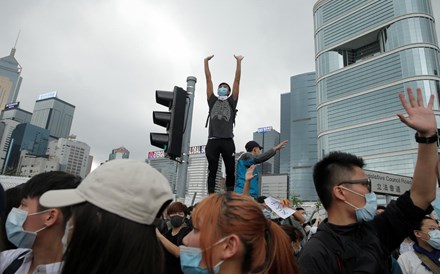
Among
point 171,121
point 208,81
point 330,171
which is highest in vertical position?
point 208,81

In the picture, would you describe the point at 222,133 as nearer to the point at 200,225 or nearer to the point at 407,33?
the point at 200,225

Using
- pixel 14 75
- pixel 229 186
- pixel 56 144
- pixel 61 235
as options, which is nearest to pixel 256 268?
pixel 61 235

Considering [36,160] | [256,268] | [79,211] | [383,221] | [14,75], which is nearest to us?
[79,211]

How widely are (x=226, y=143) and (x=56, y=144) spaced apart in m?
132

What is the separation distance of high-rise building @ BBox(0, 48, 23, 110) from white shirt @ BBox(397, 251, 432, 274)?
200505mm

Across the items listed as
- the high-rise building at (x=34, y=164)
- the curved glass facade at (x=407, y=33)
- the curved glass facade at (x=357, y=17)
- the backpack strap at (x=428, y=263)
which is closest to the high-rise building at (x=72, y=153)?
the high-rise building at (x=34, y=164)

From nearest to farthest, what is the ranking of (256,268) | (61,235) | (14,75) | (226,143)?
(256,268), (61,235), (226,143), (14,75)

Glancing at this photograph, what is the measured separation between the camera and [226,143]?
4.90m

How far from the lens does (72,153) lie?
11612 centimetres

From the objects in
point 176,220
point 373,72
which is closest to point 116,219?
point 176,220

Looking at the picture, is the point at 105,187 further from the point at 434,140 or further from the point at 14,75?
the point at 14,75

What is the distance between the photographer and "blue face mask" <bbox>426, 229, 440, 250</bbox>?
4.01 metres

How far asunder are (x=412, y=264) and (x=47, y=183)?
4555mm

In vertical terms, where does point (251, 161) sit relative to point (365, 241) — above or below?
above
